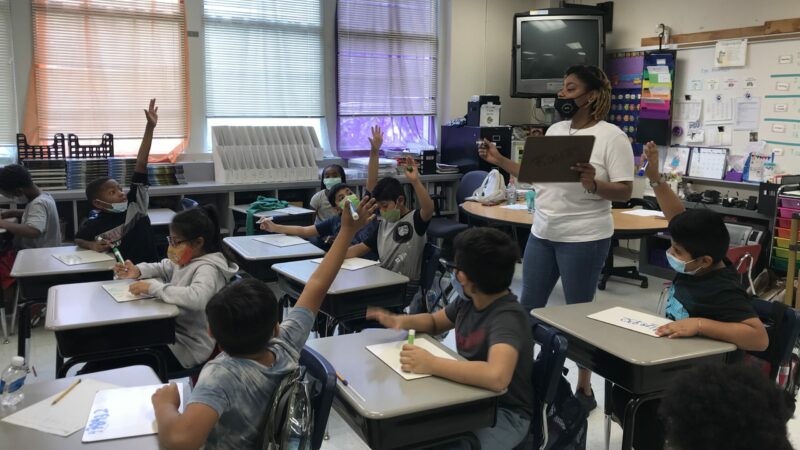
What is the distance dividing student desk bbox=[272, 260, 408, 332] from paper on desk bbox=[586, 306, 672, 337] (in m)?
0.90

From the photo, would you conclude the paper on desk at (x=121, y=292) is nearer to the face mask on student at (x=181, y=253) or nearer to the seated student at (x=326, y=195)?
the face mask on student at (x=181, y=253)

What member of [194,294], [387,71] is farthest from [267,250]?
[387,71]

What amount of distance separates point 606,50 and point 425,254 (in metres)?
4.51

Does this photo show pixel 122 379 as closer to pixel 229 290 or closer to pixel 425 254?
pixel 229 290

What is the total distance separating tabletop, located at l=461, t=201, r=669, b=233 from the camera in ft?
13.2

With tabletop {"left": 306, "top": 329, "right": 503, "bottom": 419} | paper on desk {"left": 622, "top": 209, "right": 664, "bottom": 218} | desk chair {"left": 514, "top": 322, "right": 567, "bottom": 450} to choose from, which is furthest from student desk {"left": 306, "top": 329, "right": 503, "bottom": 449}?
paper on desk {"left": 622, "top": 209, "right": 664, "bottom": 218}

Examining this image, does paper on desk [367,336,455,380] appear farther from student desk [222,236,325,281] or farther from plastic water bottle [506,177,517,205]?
plastic water bottle [506,177,517,205]

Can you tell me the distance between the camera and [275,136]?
6.00m

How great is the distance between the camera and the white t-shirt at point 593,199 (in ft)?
8.93

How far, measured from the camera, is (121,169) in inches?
203

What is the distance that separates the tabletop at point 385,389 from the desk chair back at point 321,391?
0.17 feet

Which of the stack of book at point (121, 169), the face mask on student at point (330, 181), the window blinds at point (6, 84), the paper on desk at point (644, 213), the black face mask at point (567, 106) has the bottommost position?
the paper on desk at point (644, 213)

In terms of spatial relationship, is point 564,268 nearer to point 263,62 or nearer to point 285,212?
point 285,212

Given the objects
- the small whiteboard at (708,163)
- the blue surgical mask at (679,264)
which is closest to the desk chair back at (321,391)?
the blue surgical mask at (679,264)
